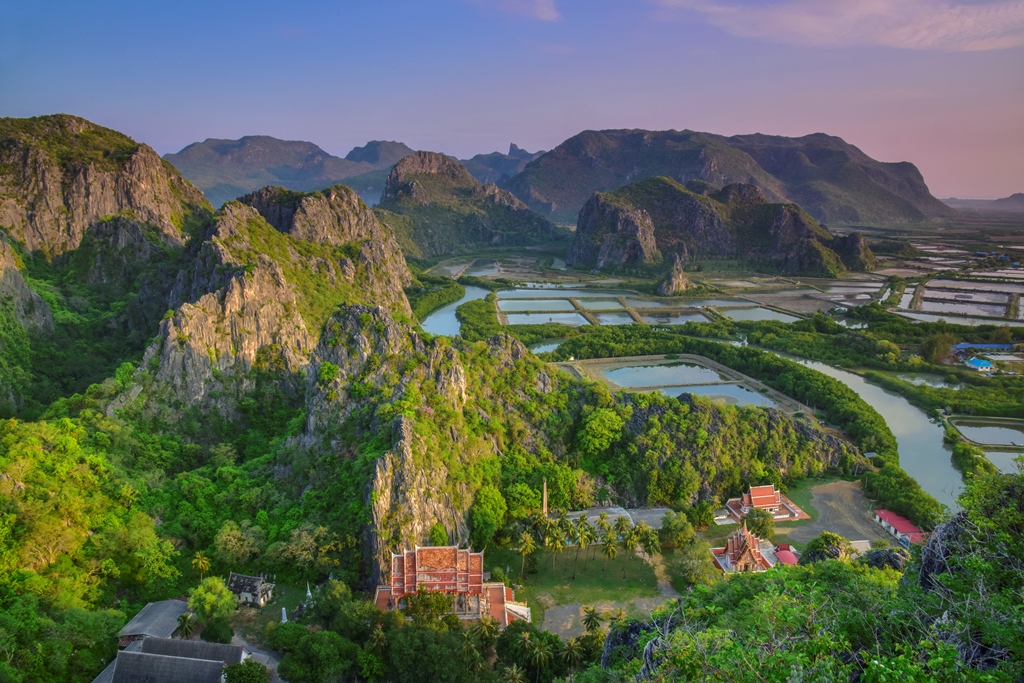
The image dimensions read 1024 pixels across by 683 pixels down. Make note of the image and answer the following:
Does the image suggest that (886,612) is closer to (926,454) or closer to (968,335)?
(926,454)

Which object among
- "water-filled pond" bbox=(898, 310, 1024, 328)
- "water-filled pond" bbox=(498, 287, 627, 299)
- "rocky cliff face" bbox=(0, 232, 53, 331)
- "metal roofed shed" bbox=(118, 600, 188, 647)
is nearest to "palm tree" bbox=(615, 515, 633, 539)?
"metal roofed shed" bbox=(118, 600, 188, 647)

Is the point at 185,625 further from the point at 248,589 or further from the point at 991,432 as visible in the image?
the point at 991,432

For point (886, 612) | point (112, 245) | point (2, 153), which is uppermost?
point (2, 153)

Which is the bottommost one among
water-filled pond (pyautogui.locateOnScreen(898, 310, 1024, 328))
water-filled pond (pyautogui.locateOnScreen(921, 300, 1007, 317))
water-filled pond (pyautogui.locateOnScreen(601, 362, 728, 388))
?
water-filled pond (pyautogui.locateOnScreen(601, 362, 728, 388))

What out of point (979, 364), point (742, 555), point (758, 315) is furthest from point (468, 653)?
point (758, 315)

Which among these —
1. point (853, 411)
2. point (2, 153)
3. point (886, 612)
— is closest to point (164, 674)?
point (886, 612)

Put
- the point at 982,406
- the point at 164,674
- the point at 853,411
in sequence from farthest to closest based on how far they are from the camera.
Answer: the point at 982,406, the point at 853,411, the point at 164,674

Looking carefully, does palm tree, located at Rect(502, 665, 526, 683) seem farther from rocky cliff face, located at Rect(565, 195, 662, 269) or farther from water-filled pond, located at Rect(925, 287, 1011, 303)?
rocky cliff face, located at Rect(565, 195, 662, 269)

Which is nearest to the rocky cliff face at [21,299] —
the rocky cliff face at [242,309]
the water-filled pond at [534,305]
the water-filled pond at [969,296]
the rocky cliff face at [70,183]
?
the rocky cliff face at [242,309]
